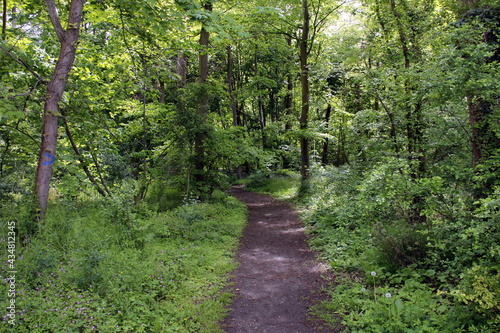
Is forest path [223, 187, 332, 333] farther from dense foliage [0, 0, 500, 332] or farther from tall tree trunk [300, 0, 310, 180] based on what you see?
tall tree trunk [300, 0, 310, 180]

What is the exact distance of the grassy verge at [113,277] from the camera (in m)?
3.37

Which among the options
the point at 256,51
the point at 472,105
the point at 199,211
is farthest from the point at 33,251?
the point at 256,51

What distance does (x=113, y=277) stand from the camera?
420 centimetres

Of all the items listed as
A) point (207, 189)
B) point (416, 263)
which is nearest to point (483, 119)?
point (416, 263)

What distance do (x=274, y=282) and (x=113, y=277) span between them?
2.59 metres

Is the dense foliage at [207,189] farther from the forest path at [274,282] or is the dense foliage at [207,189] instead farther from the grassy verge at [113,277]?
the forest path at [274,282]

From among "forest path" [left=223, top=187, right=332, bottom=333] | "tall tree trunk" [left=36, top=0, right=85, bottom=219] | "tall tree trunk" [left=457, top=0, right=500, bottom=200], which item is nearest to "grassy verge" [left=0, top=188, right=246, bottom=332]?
"forest path" [left=223, top=187, right=332, bottom=333]

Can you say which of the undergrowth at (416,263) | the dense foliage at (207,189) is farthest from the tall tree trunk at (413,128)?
the undergrowth at (416,263)

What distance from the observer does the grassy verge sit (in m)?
3.37

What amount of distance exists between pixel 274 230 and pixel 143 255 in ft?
14.3

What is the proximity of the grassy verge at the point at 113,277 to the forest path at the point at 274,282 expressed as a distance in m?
0.29

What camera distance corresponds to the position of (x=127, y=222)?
628cm

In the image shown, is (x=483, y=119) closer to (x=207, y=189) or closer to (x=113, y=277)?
(x=113, y=277)

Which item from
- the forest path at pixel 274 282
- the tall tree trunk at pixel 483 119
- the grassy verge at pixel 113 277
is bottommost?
the forest path at pixel 274 282
